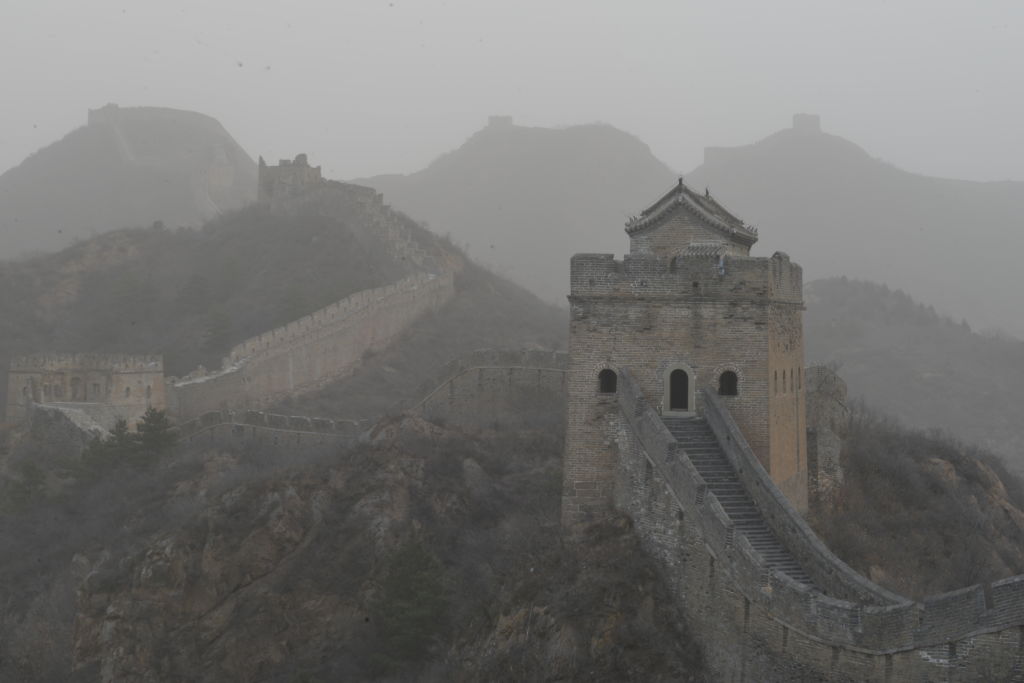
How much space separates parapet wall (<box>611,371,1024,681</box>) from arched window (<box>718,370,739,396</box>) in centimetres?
32

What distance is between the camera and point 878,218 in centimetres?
11200

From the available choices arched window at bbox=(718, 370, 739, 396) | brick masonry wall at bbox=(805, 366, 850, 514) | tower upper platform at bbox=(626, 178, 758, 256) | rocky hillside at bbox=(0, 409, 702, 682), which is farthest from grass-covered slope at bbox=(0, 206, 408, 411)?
arched window at bbox=(718, 370, 739, 396)

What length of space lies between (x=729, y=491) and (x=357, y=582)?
8339 mm

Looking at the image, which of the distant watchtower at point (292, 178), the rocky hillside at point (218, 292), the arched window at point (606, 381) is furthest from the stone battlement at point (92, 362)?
the arched window at point (606, 381)

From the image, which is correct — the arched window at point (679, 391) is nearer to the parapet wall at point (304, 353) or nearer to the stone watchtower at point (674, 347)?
the stone watchtower at point (674, 347)

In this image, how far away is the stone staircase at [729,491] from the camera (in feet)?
44.0

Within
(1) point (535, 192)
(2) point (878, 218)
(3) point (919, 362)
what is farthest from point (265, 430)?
(2) point (878, 218)

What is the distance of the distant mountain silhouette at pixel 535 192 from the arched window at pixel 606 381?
70694mm

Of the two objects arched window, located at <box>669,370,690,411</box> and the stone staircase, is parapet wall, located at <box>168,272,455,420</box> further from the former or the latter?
the stone staircase

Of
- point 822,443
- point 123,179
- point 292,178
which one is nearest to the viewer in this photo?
point 822,443

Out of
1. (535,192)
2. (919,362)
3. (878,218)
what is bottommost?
(919,362)

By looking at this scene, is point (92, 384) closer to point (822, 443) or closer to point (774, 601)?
point (822, 443)

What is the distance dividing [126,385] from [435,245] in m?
18.6

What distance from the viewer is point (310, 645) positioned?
19.8 metres
